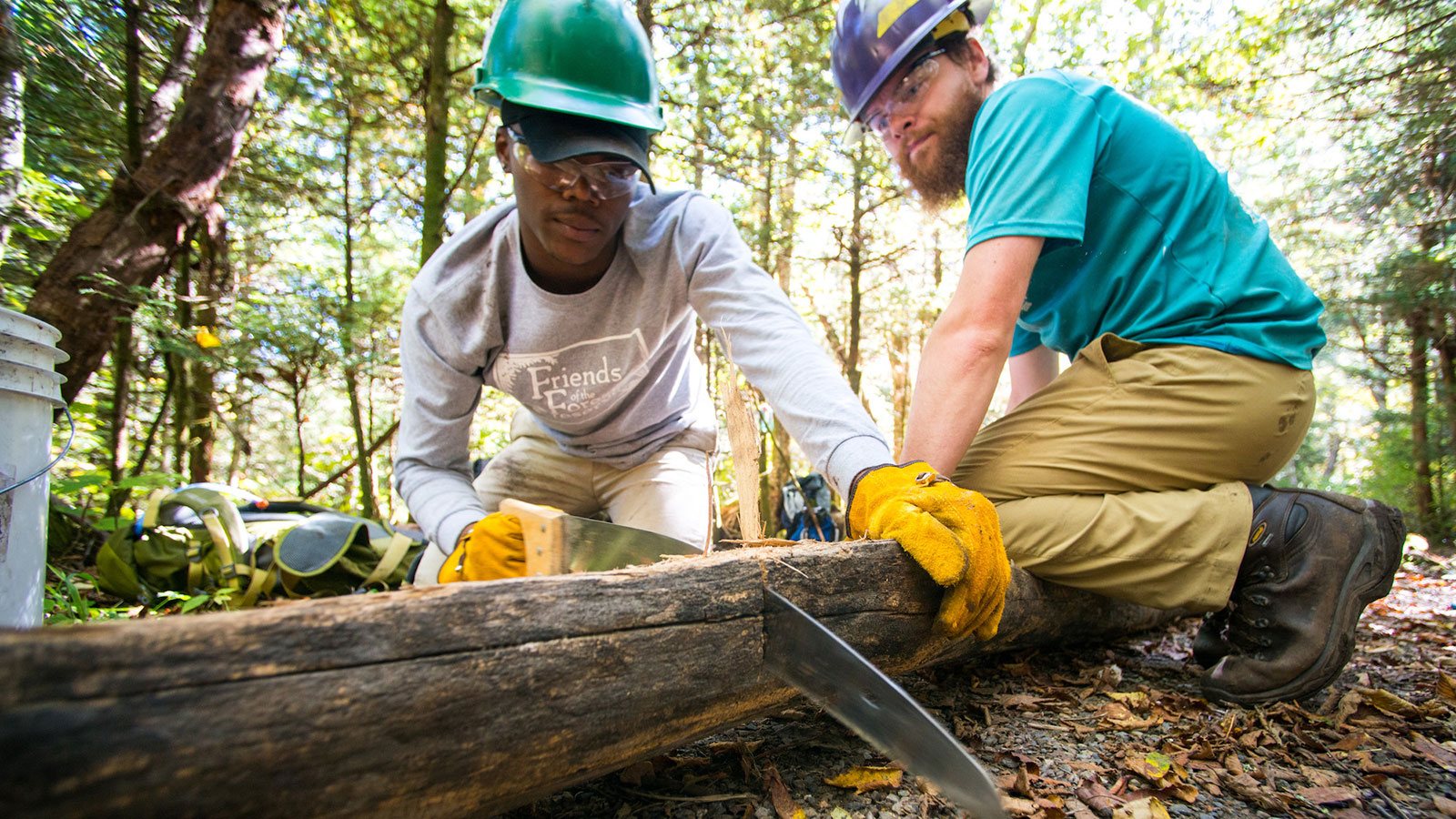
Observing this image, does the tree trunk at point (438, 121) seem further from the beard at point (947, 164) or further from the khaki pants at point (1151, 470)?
the khaki pants at point (1151, 470)

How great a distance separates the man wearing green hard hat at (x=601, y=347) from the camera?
72.8 inches

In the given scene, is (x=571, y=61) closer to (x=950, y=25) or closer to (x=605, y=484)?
(x=950, y=25)

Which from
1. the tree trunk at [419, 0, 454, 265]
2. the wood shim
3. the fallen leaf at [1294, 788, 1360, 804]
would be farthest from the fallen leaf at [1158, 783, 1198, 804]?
the tree trunk at [419, 0, 454, 265]

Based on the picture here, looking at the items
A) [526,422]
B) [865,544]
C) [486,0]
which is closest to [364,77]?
[486,0]

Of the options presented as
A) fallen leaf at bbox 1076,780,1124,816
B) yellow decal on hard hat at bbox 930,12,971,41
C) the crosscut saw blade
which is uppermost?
yellow decal on hard hat at bbox 930,12,971,41

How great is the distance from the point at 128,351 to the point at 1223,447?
20.3ft

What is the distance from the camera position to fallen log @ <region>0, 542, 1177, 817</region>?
2.50 feet

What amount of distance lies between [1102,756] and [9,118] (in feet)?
16.8

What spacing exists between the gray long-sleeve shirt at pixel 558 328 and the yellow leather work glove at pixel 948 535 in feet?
2.33

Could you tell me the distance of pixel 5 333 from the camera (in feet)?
6.01

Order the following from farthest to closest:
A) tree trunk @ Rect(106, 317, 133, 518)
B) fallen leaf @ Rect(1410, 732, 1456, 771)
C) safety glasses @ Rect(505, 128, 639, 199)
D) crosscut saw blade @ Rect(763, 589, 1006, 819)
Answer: tree trunk @ Rect(106, 317, 133, 518) → safety glasses @ Rect(505, 128, 639, 199) → fallen leaf @ Rect(1410, 732, 1456, 771) → crosscut saw blade @ Rect(763, 589, 1006, 819)

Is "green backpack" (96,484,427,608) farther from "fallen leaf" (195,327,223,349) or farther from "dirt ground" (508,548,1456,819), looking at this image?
"dirt ground" (508,548,1456,819)

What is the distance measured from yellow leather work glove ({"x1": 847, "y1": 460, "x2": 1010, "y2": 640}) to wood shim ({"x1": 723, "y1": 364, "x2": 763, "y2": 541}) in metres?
0.41

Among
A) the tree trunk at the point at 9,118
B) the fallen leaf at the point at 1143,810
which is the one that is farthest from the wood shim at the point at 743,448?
the tree trunk at the point at 9,118
